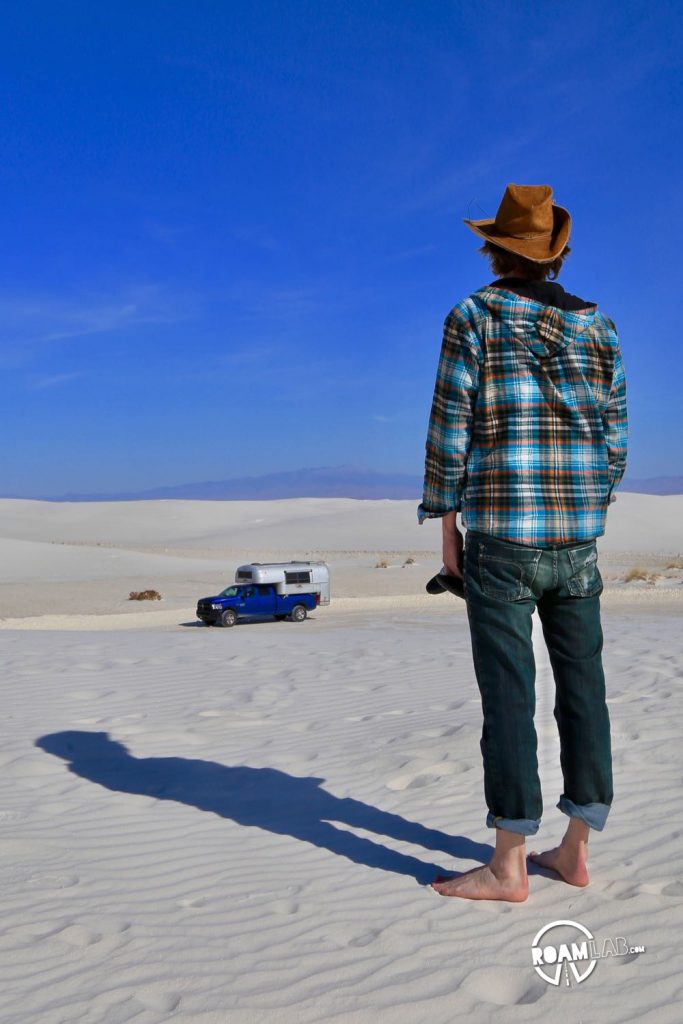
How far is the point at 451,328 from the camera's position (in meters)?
2.98

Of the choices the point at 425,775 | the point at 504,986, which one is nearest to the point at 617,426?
the point at 504,986

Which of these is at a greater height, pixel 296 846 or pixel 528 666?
pixel 528 666

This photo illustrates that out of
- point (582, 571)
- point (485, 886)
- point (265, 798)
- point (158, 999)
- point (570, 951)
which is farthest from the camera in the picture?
point (265, 798)

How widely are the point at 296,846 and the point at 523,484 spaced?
2.03m

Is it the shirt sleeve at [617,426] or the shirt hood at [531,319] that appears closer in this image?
the shirt hood at [531,319]

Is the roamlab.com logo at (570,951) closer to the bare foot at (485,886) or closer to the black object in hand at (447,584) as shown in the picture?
the bare foot at (485,886)

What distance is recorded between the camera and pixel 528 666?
300 centimetres

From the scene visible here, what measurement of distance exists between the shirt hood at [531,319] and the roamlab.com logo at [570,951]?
190 centimetres

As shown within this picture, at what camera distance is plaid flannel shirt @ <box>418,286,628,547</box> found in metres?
2.95

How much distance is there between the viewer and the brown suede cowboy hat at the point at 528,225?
3041 millimetres

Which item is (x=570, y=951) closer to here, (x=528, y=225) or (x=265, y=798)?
(x=265, y=798)

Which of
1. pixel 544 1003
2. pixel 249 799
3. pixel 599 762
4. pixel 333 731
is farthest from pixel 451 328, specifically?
pixel 333 731

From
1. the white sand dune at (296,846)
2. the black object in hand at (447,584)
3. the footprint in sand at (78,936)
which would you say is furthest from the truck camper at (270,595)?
the black object in hand at (447,584)

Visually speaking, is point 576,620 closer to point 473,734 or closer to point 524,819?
point 524,819
